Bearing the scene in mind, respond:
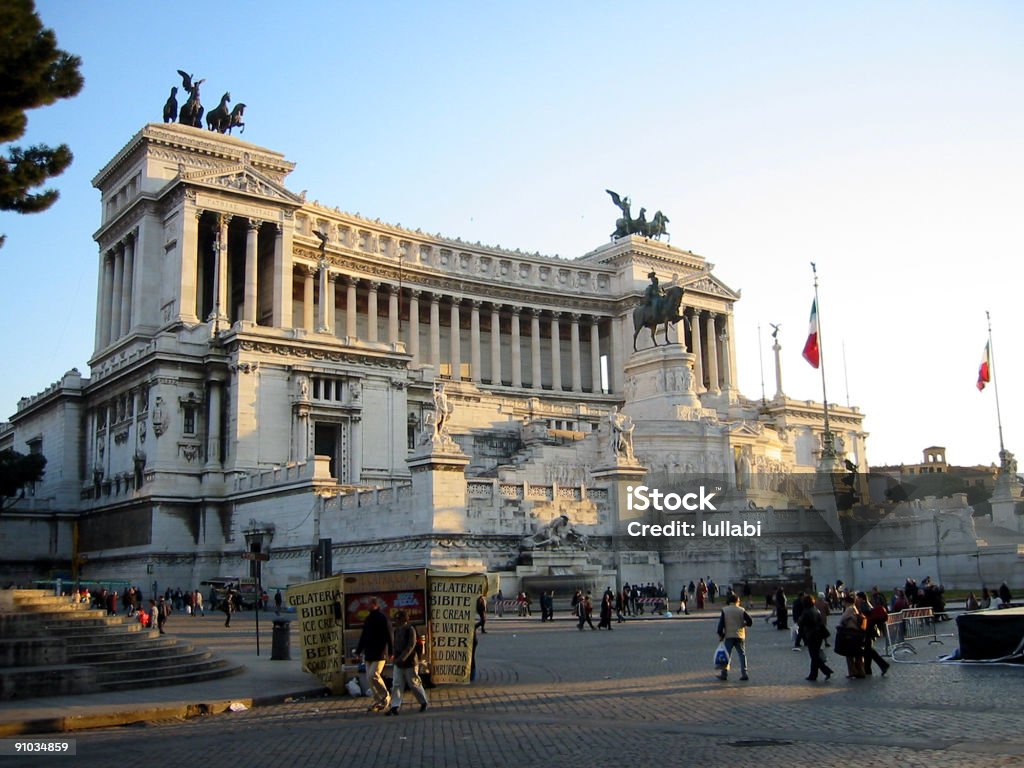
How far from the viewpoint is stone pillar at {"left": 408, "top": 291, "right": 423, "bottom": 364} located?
95.2 meters

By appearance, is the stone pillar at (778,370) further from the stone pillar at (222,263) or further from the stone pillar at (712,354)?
the stone pillar at (222,263)

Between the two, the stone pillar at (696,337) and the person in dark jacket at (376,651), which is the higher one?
the stone pillar at (696,337)

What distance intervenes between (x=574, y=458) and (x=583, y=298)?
148ft

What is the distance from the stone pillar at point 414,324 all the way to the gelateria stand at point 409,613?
75151 mm

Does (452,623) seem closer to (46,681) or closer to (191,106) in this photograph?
(46,681)

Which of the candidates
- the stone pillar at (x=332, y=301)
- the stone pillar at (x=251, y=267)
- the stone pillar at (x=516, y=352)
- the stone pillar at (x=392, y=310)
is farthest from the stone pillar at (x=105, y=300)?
the stone pillar at (x=516, y=352)

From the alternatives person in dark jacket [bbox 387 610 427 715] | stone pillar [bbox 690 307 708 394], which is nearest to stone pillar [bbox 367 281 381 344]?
stone pillar [bbox 690 307 708 394]

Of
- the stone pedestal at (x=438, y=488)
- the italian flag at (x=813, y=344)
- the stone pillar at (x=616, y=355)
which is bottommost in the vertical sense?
the stone pedestal at (x=438, y=488)

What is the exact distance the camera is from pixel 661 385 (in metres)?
75.9

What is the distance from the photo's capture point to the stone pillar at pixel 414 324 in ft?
312

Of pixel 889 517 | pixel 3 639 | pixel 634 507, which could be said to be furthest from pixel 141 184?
pixel 3 639

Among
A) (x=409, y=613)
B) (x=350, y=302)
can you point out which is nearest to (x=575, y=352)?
(x=350, y=302)

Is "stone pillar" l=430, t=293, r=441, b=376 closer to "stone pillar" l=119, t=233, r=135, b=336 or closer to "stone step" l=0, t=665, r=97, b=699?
"stone pillar" l=119, t=233, r=135, b=336

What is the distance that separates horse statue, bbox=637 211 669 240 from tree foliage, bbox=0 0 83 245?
9466 cm
